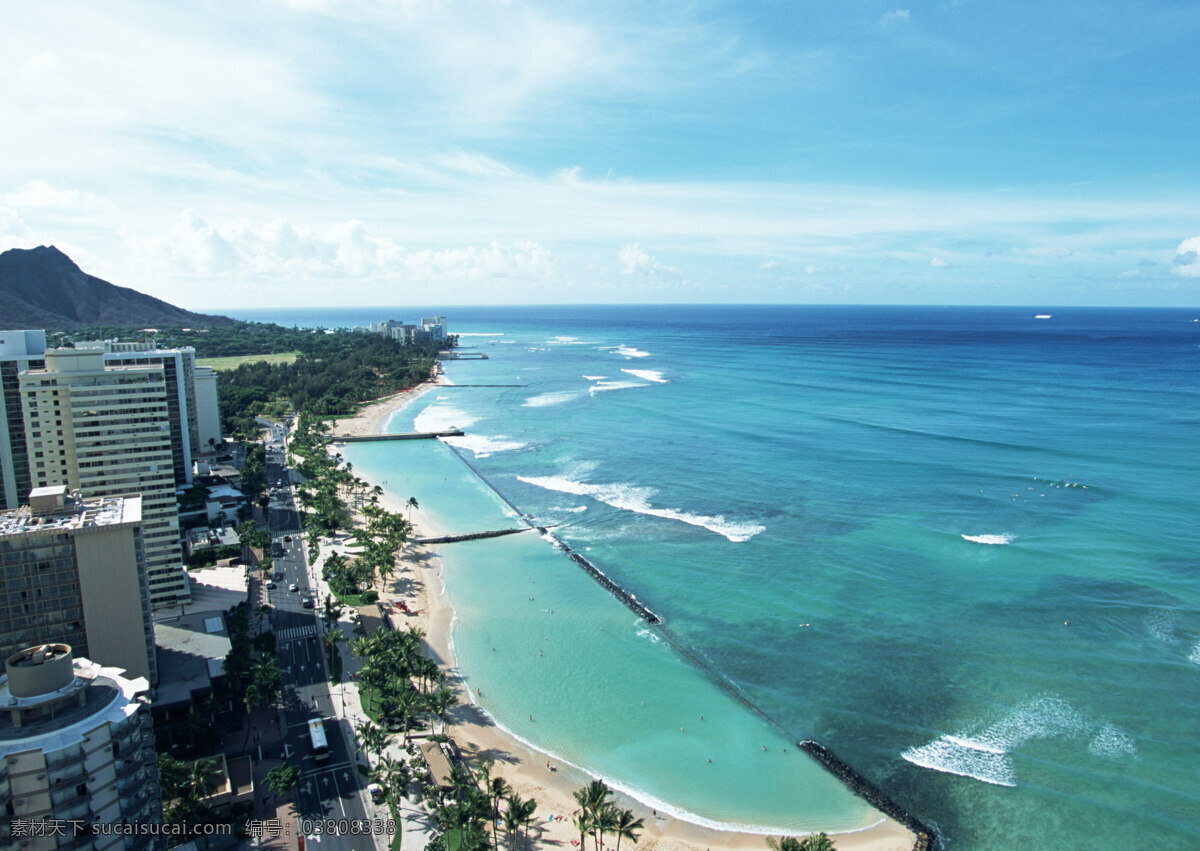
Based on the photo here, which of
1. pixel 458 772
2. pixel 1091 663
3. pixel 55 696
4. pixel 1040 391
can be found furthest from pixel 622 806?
pixel 1040 391

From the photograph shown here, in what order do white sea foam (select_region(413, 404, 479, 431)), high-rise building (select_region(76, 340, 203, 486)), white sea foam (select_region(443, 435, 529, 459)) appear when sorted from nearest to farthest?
1. high-rise building (select_region(76, 340, 203, 486))
2. white sea foam (select_region(443, 435, 529, 459))
3. white sea foam (select_region(413, 404, 479, 431))

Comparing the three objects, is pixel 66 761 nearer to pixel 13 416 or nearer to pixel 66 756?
pixel 66 756

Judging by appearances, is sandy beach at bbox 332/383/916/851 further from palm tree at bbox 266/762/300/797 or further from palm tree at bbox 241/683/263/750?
palm tree at bbox 241/683/263/750

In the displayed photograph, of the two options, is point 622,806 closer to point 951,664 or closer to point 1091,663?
point 951,664

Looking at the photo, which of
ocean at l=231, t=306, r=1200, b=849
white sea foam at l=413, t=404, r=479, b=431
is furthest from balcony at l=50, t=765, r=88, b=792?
white sea foam at l=413, t=404, r=479, b=431

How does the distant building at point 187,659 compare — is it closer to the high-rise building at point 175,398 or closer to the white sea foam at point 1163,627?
the high-rise building at point 175,398

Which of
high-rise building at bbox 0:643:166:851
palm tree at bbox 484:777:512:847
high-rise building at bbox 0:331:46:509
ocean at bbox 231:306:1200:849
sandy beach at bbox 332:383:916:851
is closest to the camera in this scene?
high-rise building at bbox 0:643:166:851

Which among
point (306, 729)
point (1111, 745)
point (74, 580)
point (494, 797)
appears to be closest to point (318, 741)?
point (306, 729)

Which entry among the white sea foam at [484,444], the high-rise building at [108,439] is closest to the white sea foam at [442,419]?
the white sea foam at [484,444]
